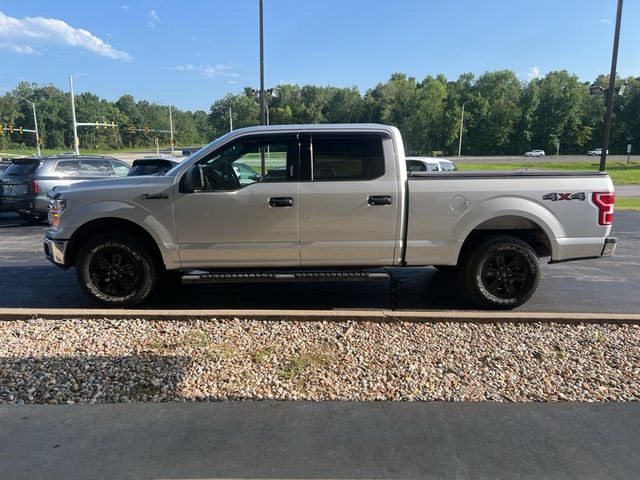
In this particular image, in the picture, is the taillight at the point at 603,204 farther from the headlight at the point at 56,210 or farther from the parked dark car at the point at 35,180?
the parked dark car at the point at 35,180

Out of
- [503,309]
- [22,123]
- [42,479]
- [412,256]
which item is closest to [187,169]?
[412,256]

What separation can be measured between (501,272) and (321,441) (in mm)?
3327

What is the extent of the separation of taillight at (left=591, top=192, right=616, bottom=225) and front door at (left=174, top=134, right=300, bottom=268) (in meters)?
3.22

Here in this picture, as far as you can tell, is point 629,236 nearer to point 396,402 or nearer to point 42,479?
point 396,402

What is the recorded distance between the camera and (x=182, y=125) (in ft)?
521

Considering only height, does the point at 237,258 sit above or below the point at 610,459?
above

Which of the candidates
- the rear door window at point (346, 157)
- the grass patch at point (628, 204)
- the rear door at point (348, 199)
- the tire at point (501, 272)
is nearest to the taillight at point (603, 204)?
the tire at point (501, 272)

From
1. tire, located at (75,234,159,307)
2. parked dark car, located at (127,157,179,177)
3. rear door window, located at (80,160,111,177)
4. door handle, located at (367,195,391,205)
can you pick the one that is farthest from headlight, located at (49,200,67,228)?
rear door window, located at (80,160,111,177)

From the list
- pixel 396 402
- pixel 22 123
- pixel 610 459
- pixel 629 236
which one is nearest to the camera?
pixel 610 459

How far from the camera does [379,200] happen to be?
510 cm

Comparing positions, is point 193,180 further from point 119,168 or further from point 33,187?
point 119,168

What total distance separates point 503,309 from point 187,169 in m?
3.82

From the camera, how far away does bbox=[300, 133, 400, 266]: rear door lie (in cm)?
512

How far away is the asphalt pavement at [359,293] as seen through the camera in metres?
5.71
